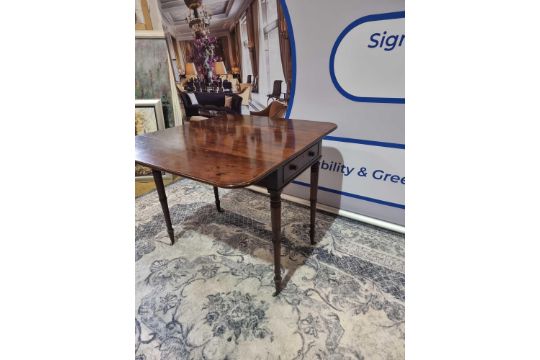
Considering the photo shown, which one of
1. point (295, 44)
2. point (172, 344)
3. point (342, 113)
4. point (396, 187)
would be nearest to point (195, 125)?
point (295, 44)

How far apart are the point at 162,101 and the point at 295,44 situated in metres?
1.67

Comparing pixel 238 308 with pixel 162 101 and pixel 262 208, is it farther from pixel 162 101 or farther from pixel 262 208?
pixel 162 101

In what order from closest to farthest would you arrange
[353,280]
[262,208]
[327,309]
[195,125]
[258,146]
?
[258,146] → [327,309] → [353,280] → [195,125] → [262,208]

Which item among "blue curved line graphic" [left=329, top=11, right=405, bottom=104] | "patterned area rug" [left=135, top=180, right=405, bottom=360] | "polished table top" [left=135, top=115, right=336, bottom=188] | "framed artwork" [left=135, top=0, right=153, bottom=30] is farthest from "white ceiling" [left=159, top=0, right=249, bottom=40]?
"patterned area rug" [left=135, top=180, right=405, bottom=360]

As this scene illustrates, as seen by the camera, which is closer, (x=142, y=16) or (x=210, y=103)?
(x=142, y=16)

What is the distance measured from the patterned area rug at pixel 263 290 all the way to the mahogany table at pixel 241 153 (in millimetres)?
230

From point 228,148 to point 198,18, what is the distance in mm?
1776

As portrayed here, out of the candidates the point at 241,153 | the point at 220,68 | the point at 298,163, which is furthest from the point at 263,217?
the point at 220,68

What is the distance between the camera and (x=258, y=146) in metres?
1.22

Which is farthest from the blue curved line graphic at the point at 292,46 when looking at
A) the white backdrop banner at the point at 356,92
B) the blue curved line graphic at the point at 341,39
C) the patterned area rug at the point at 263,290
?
the patterned area rug at the point at 263,290

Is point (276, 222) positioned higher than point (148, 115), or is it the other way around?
point (148, 115)

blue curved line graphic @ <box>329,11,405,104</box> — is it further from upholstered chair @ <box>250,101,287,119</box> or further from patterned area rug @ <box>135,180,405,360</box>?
patterned area rug @ <box>135,180,405,360</box>

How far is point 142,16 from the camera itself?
247 cm

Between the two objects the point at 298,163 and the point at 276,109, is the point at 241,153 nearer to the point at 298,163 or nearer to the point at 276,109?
the point at 298,163
